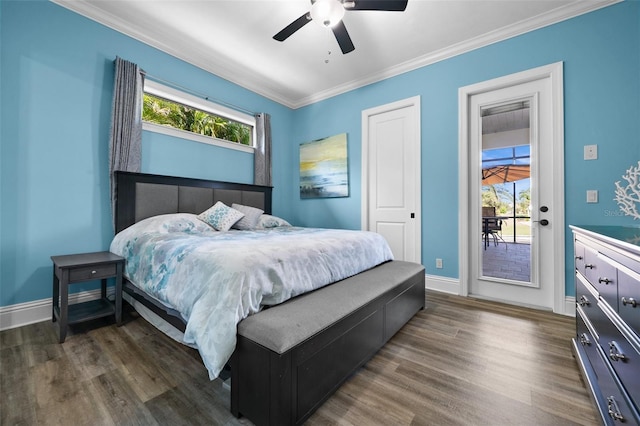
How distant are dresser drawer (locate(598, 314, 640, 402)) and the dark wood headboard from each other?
348 cm

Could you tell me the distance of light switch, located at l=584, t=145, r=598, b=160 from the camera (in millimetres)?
2330

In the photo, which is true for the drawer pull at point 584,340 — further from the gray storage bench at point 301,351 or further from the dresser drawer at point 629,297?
the gray storage bench at point 301,351

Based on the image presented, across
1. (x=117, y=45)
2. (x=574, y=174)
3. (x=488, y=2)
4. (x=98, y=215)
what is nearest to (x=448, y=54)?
(x=488, y=2)

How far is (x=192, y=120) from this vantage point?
3.34m

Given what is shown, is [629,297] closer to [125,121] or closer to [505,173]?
[505,173]

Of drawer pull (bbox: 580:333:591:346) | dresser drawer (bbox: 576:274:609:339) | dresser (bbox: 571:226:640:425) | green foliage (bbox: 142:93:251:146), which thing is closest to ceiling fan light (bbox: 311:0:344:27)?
green foliage (bbox: 142:93:251:146)

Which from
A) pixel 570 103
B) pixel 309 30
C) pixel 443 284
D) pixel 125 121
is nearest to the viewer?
pixel 570 103

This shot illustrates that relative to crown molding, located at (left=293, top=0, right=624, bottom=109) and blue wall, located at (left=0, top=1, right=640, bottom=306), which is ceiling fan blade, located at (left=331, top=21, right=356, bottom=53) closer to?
crown molding, located at (left=293, top=0, right=624, bottom=109)

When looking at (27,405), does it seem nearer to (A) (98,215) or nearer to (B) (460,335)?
(A) (98,215)

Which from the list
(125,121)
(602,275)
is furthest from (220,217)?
(602,275)

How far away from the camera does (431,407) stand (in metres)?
1.30

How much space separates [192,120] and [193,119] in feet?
0.08

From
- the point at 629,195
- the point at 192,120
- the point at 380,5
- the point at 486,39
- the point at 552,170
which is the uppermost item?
the point at 486,39

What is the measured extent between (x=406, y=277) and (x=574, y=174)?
1.87m
